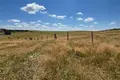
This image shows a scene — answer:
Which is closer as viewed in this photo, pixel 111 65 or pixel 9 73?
pixel 9 73

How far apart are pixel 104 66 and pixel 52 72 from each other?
7.19 feet

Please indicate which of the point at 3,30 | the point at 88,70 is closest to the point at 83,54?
the point at 88,70

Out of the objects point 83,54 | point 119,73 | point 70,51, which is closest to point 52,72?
point 119,73

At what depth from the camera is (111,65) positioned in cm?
683

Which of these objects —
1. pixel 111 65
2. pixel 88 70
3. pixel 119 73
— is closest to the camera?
pixel 119 73

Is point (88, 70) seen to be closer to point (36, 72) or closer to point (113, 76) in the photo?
point (113, 76)

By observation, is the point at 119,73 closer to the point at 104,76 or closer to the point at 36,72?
the point at 104,76

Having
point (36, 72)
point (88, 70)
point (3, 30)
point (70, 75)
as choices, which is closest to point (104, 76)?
point (88, 70)

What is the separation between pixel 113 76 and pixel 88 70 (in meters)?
0.97

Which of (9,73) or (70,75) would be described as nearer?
(70,75)

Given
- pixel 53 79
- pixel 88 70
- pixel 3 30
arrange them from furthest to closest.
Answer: pixel 3 30 < pixel 88 70 < pixel 53 79

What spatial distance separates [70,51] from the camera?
10.4 m

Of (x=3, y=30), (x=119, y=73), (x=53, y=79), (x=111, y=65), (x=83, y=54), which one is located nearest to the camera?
(x=53, y=79)

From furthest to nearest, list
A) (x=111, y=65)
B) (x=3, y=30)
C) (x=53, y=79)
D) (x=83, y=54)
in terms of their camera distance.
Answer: (x=3, y=30) < (x=83, y=54) < (x=111, y=65) < (x=53, y=79)
